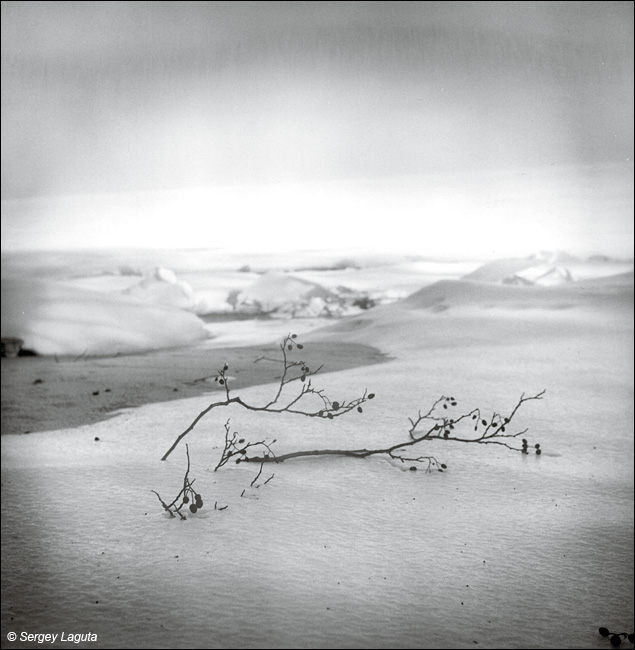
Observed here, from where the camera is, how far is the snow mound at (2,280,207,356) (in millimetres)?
1210

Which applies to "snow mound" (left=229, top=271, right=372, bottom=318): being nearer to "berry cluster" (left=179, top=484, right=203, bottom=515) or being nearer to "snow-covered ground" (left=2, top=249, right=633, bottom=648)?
"snow-covered ground" (left=2, top=249, right=633, bottom=648)

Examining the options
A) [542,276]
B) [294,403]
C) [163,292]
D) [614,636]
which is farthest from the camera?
[542,276]

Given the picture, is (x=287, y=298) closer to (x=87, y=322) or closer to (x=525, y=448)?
(x=87, y=322)

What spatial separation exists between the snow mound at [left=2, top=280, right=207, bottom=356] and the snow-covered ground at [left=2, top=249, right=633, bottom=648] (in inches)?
3.0

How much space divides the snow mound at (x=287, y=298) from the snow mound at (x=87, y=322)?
0.28ft

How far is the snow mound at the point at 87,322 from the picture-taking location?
121 centimetres

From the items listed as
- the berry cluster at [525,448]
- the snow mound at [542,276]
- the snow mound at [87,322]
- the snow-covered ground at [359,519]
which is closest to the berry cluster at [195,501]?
the snow-covered ground at [359,519]

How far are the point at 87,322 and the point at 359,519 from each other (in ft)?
1.88

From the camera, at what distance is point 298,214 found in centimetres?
120

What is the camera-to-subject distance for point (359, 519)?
943mm

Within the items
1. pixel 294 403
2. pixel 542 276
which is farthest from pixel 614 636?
pixel 542 276

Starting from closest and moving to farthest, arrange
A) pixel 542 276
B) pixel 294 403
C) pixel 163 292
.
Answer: pixel 294 403 → pixel 163 292 → pixel 542 276

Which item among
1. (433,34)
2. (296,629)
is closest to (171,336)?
(296,629)

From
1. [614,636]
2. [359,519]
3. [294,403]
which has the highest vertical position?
[294,403]
